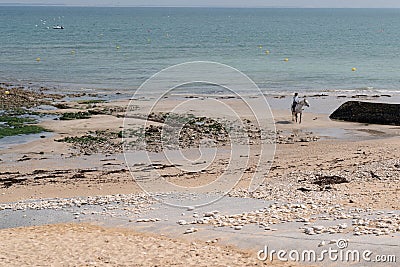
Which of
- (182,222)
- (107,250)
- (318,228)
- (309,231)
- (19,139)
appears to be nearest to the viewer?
(107,250)

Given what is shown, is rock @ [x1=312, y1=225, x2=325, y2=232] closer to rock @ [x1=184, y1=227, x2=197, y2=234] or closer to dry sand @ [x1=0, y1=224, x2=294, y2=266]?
dry sand @ [x1=0, y1=224, x2=294, y2=266]

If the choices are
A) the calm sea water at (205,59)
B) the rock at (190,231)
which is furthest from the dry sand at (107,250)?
the calm sea water at (205,59)

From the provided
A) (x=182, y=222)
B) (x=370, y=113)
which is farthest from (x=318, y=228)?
(x=370, y=113)

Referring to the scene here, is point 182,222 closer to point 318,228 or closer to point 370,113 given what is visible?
point 318,228

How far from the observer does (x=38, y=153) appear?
20953 millimetres

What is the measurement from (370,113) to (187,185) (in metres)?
12.3

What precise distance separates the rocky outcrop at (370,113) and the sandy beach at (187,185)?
21.4 inches

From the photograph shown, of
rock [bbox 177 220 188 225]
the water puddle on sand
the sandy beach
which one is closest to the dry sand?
the sandy beach

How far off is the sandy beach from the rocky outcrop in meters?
0.54

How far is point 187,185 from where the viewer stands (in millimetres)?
16719

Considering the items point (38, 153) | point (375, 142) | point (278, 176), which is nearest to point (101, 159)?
point (38, 153)

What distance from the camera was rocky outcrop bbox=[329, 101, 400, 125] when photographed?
26.0 m

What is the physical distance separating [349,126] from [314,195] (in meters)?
12.0

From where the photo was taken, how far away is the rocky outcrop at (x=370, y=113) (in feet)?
85.3
